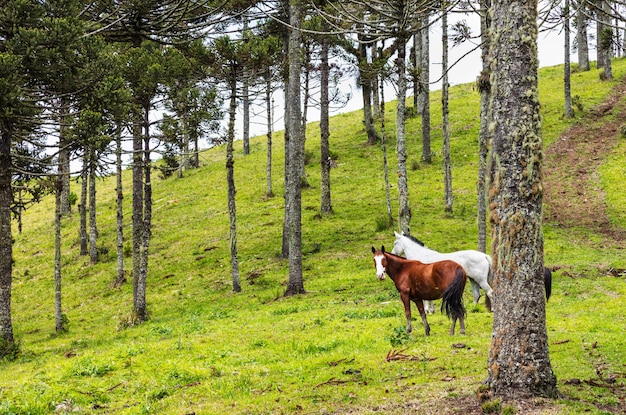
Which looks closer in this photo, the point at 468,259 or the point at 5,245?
the point at 468,259

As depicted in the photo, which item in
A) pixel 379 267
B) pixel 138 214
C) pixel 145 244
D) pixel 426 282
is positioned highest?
pixel 138 214

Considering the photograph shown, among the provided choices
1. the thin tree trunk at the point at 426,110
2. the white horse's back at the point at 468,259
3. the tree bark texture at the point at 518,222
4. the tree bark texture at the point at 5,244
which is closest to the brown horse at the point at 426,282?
the white horse's back at the point at 468,259

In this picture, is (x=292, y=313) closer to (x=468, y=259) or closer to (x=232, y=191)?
(x=468, y=259)

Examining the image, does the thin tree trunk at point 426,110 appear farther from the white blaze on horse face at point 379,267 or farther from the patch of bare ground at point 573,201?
the white blaze on horse face at point 379,267

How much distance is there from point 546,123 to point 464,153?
7.84 m

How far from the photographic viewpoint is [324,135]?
109 ft

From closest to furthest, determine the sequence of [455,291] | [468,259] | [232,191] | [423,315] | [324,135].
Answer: [455,291]
[423,315]
[468,259]
[232,191]
[324,135]

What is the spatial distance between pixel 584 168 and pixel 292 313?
975 inches

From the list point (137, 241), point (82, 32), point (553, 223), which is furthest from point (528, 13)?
point (553, 223)

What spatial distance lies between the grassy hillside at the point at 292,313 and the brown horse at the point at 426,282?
2.07ft

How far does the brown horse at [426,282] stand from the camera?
11570 millimetres

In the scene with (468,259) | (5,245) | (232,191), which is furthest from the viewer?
(232,191)

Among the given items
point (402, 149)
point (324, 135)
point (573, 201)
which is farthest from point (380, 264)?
point (573, 201)

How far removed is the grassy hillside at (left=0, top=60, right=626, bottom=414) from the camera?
357 inches
